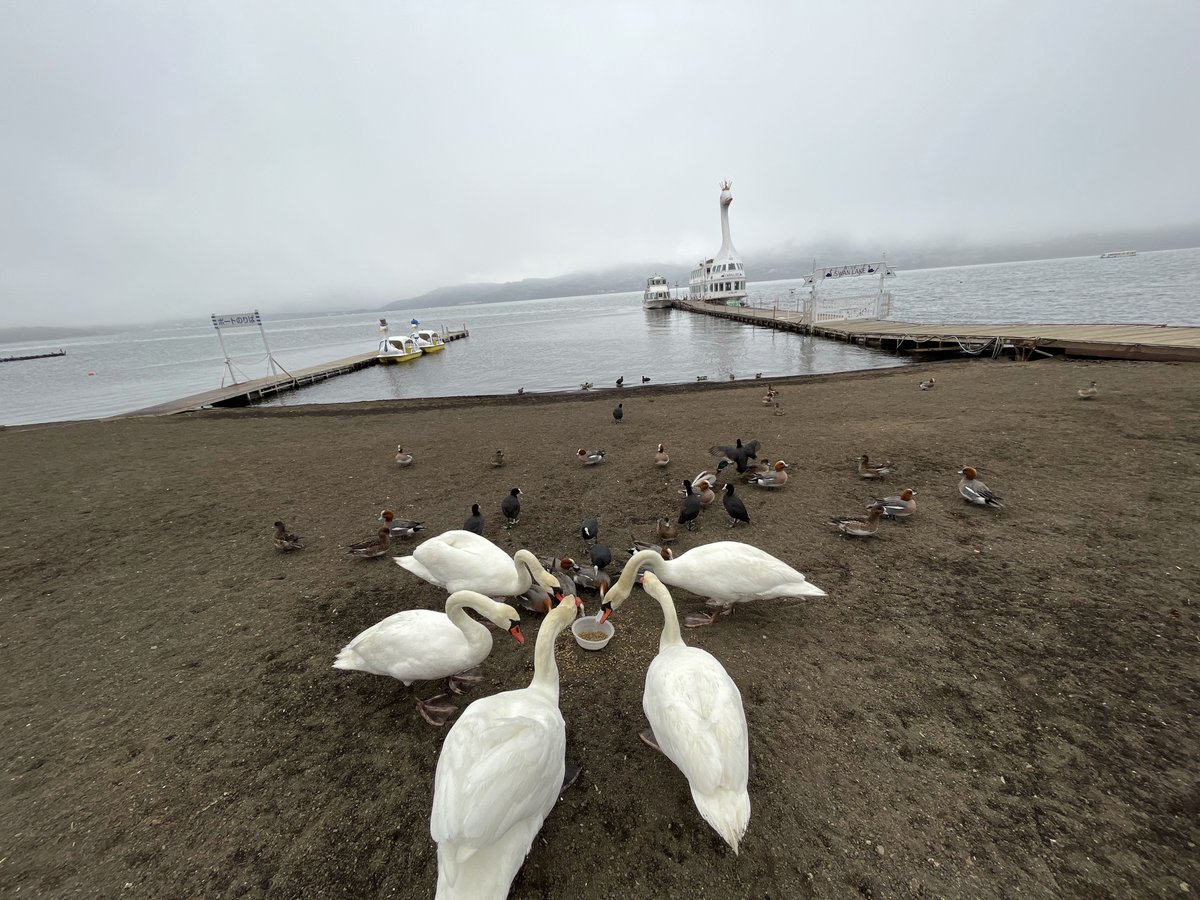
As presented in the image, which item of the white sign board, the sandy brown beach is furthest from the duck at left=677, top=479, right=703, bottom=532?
the white sign board

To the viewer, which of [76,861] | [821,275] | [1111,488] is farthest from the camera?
[821,275]

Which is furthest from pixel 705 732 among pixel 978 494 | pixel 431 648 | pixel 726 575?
pixel 978 494

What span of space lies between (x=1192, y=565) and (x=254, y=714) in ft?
35.4

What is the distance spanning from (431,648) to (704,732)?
260 centimetres

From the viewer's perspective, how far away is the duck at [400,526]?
7.70m

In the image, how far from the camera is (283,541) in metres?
7.43

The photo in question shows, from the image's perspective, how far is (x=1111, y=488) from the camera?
7.50 meters

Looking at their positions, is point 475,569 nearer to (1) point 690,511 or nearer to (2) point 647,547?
(2) point 647,547

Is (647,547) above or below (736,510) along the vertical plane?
below

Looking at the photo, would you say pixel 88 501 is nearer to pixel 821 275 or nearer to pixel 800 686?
pixel 800 686

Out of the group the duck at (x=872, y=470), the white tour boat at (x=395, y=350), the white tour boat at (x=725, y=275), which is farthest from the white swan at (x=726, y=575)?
the white tour boat at (x=725, y=275)

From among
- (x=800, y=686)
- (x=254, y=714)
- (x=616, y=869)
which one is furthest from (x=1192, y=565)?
(x=254, y=714)

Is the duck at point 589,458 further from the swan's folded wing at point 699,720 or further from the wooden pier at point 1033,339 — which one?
the wooden pier at point 1033,339

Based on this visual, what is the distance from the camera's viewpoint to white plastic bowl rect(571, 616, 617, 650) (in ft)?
16.5
